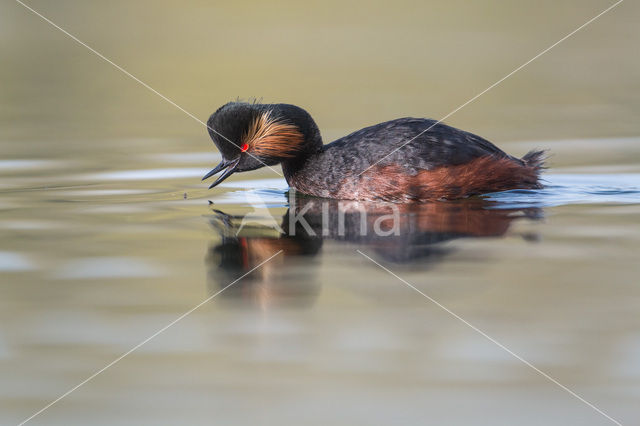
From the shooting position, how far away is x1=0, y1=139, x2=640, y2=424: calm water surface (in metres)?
4.05

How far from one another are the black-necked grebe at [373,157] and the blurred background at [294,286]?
427 millimetres

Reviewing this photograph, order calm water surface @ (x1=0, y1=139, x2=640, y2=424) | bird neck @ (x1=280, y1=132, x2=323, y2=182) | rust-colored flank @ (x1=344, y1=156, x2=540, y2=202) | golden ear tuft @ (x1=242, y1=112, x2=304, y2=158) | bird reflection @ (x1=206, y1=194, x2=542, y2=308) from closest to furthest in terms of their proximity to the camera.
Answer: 1. calm water surface @ (x1=0, y1=139, x2=640, y2=424)
2. bird reflection @ (x1=206, y1=194, x2=542, y2=308)
3. rust-colored flank @ (x1=344, y1=156, x2=540, y2=202)
4. golden ear tuft @ (x1=242, y1=112, x2=304, y2=158)
5. bird neck @ (x1=280, y1=132, x2=323, y2=182)

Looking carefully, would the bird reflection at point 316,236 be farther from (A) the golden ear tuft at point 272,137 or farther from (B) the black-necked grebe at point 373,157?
(A) the golden ear tuft at point 272,137

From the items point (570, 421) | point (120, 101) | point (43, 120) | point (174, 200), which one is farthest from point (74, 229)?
point (120, 101)

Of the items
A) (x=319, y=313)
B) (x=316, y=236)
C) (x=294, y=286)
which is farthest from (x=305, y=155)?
(x=319, y=313)

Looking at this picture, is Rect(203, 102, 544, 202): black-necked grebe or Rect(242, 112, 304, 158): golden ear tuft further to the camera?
Answer: Rect(242, 112, 304, 158): golden ear tuft

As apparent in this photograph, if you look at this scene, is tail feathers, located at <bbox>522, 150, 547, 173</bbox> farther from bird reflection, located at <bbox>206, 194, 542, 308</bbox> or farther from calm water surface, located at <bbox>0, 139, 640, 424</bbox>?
bird reflection, located at <bbox>206, 194, 542, 308</bbox>

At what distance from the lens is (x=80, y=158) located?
10977mm

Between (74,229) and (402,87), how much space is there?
895cm

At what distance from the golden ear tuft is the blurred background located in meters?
0.47

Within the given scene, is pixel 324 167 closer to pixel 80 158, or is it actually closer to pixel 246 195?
pixel 246 195

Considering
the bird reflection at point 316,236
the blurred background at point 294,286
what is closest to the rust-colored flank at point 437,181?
the bird reflection at point 316,236

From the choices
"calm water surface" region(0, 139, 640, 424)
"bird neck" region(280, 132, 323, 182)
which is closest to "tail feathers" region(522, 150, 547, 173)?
"calm water surface" region(0, 139, 640, 424)

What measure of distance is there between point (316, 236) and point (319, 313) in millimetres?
1920
